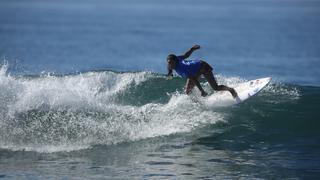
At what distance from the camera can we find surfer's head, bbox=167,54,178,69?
1714 cm

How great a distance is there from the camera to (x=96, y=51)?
5612cm

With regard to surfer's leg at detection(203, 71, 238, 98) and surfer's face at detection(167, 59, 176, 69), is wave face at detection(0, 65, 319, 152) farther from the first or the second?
surfer's face at detection(167, 59, 176, 69)

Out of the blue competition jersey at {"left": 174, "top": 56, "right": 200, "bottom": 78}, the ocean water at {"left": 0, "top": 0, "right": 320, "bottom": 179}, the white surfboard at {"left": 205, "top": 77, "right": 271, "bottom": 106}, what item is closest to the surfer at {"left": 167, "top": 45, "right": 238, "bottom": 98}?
the blue competition jersey at {"left": 174, "top": 56, "right": 200, "bottom": 78}

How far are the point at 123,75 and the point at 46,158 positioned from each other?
284 inches

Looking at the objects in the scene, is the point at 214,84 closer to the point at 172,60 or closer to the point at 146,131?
the point at 172,60

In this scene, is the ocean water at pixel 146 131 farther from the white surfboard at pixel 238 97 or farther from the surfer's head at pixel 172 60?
the surfer's head at pixel 172 60

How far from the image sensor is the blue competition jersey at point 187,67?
691 inches

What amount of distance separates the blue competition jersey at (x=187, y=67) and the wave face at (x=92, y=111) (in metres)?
0.98

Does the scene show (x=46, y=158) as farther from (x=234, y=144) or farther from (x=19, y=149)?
(x=234, y=144)

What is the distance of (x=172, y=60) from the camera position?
1720cm

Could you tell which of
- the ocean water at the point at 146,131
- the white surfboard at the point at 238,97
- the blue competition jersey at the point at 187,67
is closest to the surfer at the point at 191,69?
the blue competition jersey at the point at 187,67

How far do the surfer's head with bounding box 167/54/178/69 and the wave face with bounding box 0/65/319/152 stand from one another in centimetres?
143

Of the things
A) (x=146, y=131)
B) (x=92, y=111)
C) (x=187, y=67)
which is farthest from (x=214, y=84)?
(x=92, y=111)

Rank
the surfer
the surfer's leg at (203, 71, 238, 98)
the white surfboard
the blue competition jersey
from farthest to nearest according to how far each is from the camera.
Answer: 1. the white surfboard
2. the surfer's leg at (203, 71, 238, 98)
3. the blue competition jersey
4. the surfer
